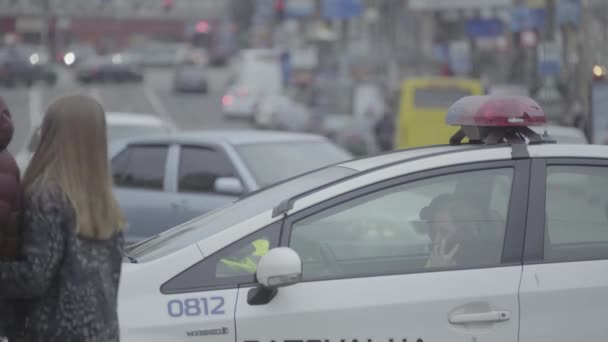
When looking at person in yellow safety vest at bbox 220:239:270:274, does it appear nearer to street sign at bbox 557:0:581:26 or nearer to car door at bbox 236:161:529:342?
car door at bbox 236:161:529:342

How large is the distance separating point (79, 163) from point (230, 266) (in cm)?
109

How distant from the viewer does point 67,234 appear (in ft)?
11.9

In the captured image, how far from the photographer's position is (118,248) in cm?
378

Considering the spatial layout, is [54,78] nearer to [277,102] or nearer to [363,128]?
[277,102]

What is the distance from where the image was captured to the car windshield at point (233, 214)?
4875 mm

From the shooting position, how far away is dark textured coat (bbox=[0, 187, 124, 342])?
358cm

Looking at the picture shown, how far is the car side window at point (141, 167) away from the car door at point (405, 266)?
5.92 meters

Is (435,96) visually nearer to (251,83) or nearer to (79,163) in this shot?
(79,163)

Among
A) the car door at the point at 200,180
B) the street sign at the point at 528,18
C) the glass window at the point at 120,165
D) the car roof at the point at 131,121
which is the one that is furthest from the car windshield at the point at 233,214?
the street sign at the point at 528,18

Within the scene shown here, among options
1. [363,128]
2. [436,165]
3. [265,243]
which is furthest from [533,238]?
[363,128]

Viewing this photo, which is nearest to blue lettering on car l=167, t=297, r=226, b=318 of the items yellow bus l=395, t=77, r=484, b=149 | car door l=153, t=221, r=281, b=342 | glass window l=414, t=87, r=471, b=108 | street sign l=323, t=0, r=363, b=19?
car door l=153, t=221, r=281, b=342

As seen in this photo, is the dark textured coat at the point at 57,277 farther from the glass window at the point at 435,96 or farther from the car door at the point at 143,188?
the glass window at the point at 435,96

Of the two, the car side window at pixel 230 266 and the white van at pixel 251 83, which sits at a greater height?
the car side window at pixel 230 266

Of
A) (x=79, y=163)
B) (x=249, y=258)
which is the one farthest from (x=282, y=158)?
(x=79, y=163)
